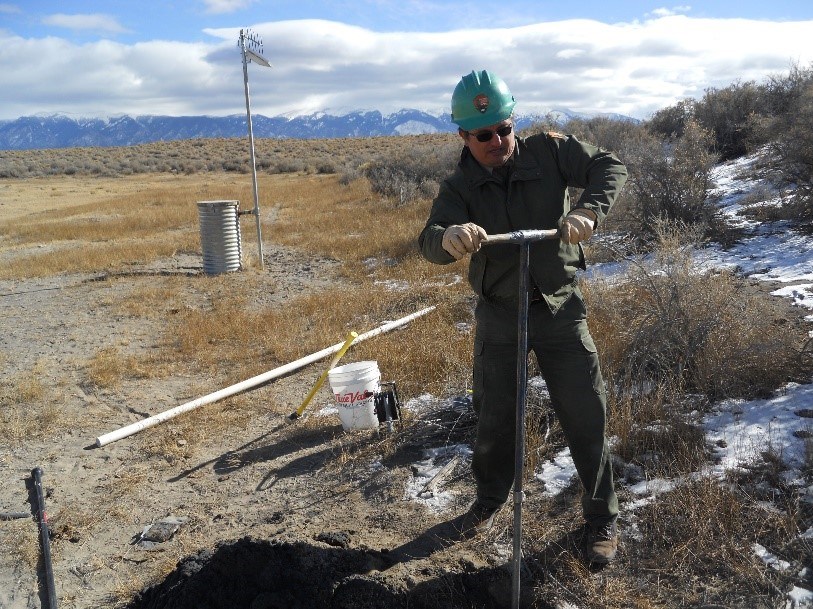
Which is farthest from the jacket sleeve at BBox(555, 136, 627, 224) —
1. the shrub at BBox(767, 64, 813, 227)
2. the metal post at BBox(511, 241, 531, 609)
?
the shrub at BBox(767, 64, 813, 227)

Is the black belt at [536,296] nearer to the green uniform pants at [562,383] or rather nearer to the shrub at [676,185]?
the green uniform pants at [562,383]

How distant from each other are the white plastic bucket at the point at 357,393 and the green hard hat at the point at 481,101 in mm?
2219

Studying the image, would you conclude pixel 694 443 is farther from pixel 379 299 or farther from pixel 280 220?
pixel 280 220

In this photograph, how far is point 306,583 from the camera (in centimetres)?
296

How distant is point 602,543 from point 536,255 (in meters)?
1.28

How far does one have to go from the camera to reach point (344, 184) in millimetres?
25328

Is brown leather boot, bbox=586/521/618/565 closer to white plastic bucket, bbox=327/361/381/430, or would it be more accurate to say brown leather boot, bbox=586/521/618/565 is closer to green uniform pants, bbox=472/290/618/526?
green uniform pants, bbox=472/290/618/526

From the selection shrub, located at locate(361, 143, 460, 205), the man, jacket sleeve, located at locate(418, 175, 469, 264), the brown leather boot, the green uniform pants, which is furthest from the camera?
shrub, located at locate(361, 143, 460, 205)

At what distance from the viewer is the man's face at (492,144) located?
8.96ft

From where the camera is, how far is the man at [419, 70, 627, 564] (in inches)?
107

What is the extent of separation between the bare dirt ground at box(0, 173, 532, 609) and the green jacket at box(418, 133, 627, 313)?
1272mm

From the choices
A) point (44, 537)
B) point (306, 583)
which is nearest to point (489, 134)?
point (306, 583)

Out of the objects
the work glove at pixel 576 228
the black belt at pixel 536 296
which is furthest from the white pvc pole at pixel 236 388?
the work glove at pixel 576 228

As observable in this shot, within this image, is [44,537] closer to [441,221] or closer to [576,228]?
[441,221]
